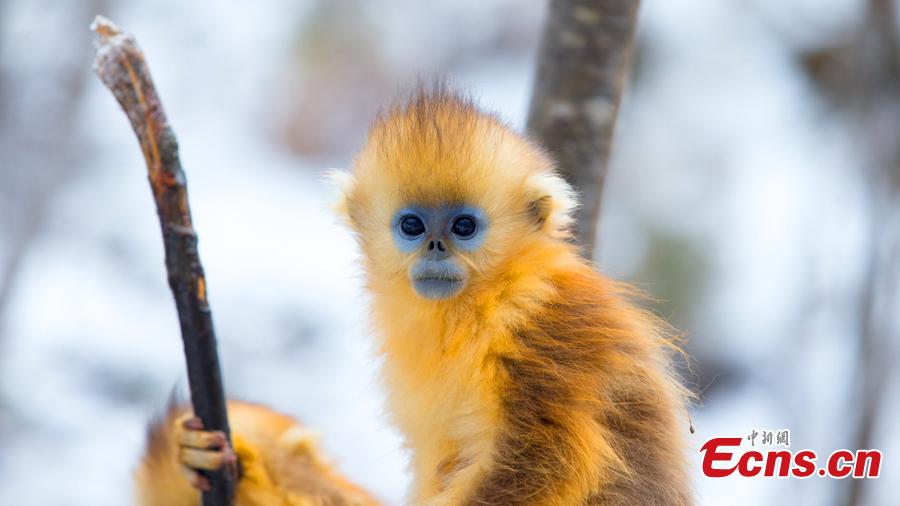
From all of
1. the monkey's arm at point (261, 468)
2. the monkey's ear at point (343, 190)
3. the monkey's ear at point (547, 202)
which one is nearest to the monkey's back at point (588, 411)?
the monkey's ear at point (547, 202)

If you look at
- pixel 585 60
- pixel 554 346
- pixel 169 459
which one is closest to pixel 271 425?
pixel 169 459

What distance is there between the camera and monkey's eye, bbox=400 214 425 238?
131 inches

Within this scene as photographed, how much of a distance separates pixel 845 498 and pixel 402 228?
382 centimetres

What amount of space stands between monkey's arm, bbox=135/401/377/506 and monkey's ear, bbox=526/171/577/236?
1.36m

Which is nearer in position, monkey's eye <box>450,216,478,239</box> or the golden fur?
the golden fur

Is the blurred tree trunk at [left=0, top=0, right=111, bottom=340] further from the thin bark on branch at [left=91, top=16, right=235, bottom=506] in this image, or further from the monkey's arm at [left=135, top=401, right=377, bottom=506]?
the thin bark on branch at [left=91, top=16, right=235, bottom=506]

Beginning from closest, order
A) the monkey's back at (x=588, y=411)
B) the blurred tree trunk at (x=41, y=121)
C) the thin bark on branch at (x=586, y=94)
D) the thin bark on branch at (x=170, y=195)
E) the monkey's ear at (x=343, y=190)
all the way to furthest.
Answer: the thin bark on branch at (x=170, y=195)
the monkey's back at (x=588, y=411)
the monkey's ear at (x=343, y=190)
the thin bark on branch at (x=586, y=94)
the blurred tree trunk at (x=41, y=121)

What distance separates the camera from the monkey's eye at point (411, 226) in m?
3.33

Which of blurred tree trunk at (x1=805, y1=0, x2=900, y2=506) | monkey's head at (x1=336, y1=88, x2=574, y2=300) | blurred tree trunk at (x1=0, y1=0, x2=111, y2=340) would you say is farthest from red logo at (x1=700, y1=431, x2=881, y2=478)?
blurred tree trunk at (x1=0, y1=0, x2=111, y2=340)

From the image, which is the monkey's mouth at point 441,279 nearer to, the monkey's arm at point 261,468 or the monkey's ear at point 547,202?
the monkey's ear at point 547,202

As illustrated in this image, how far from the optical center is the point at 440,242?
327 cm

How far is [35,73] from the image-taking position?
32.5 feet

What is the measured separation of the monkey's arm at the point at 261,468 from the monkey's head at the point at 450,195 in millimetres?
929

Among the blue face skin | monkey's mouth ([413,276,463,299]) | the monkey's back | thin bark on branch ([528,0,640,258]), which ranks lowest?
the monkey's back
